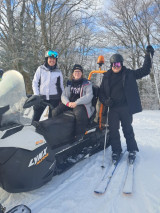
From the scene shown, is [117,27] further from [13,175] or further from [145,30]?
[13,175]

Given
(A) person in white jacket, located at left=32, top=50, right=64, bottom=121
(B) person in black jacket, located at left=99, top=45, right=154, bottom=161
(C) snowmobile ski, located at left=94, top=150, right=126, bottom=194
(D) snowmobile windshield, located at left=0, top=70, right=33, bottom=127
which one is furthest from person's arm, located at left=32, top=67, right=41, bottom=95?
(C) snowmobile ski, located at left=94, top=150, right=126, bottom=194

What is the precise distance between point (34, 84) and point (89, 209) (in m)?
2.30

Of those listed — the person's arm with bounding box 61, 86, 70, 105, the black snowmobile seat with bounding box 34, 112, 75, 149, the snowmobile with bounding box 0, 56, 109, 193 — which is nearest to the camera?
the snowmobile with bounding box 0, 56, 109, 193

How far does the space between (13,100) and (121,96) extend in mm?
1757

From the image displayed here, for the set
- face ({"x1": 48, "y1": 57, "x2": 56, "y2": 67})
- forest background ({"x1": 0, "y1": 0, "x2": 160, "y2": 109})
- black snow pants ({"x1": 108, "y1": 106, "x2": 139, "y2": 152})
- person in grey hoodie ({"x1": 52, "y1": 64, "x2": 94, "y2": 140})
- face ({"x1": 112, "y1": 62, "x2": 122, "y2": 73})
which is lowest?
black snow pants ({"x1": 108, "y1": 106, "x2": 139, "y2": 152})

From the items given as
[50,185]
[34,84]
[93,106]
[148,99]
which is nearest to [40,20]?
[34,84]

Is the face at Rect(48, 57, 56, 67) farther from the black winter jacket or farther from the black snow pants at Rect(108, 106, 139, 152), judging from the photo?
the black snow pants at Rect(108, 106, 139, 152)

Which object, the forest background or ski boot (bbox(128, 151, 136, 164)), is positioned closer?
ski boot (bbox(128, 151, 136, 164))

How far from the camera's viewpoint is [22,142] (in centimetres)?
179

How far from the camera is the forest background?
10.8 metres

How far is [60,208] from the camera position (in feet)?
6.03

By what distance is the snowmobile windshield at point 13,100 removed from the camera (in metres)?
1.77

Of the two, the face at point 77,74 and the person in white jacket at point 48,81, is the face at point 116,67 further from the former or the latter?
the person in white jacket at point 48,81

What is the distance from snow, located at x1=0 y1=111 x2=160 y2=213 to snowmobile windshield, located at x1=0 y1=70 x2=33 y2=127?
808 millimetres
